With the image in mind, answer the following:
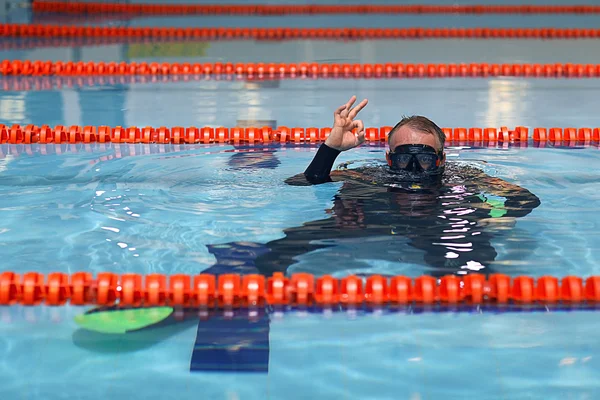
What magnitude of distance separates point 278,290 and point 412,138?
1.41m

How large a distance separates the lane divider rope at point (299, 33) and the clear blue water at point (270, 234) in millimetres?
3427

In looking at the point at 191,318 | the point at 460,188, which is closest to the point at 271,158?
the point at 460,188

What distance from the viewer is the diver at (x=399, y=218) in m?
3.88

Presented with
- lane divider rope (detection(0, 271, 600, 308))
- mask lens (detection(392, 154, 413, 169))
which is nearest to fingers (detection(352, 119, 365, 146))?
mask lens (detection(392, 154, 413, 169))

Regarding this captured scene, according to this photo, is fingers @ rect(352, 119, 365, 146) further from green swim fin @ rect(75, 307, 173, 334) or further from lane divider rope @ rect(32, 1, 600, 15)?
lane divider rope @ rect(32, 1, 600, 15)

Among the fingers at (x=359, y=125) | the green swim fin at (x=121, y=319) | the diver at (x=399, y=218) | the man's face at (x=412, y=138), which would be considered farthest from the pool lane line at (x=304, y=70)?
the green swim fin at (x=121, y=319)

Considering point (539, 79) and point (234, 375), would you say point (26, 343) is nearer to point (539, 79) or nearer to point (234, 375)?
point (234, 375)

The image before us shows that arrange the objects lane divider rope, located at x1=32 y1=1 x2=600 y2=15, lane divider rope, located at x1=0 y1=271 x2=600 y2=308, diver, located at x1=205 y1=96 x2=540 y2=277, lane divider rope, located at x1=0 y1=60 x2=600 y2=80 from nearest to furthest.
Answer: lane divider rope, located at x1=0 y1=271 x2=600 y2=308 < diver, located at x1=205 y1=96 x2=540 y2=277 < lane divider rope, located at x1=0 y1=60 x2=600 y2=80 < lane divider rope, located at x1=32 y1=1 x2=600 y2=15

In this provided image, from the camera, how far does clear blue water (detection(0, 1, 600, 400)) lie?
9.73ft

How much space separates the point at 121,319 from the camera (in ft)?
11.0

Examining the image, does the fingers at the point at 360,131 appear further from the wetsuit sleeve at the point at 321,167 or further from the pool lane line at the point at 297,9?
the pool lane line at the point at 297,9

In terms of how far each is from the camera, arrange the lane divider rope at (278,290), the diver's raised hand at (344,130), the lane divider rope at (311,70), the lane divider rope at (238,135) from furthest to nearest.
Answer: the lane divider rope at (311,70) < the lane divider rope at (238,135) < the diver's raised hand at (344,130) < the lane divider rope at (278,290)

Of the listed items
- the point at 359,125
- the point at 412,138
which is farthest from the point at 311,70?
the point at 412,138

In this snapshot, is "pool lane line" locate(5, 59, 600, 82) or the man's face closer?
the man's face
